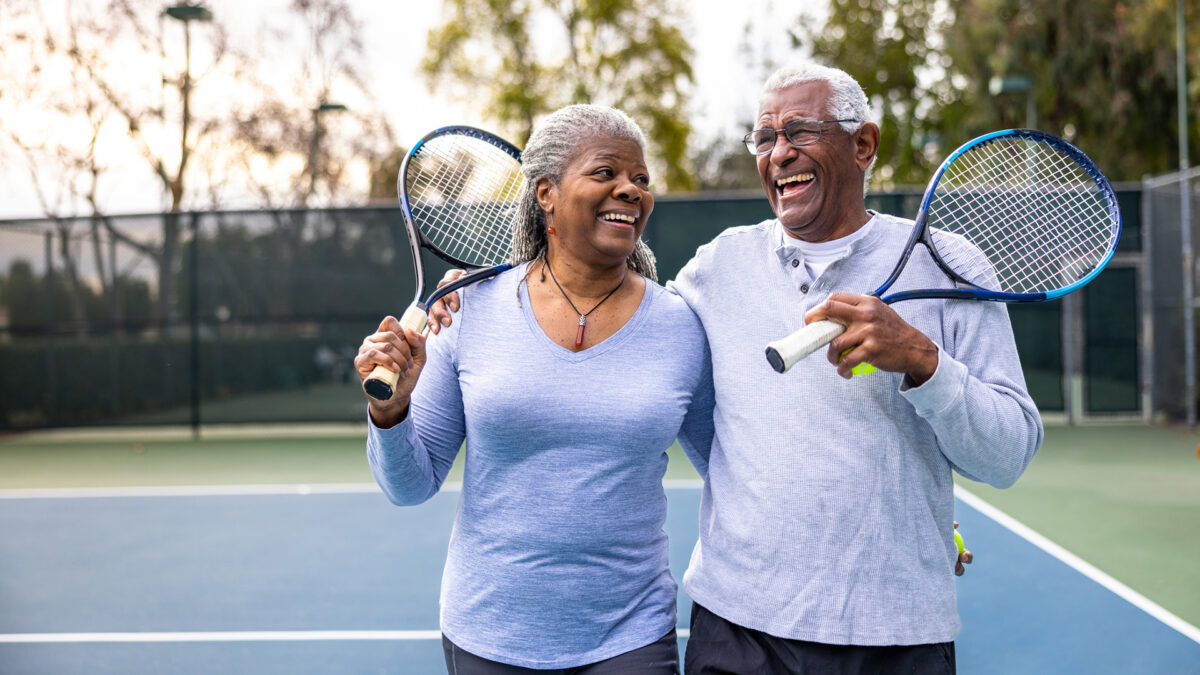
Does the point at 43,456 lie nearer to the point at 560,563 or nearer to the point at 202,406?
the point at 202,406

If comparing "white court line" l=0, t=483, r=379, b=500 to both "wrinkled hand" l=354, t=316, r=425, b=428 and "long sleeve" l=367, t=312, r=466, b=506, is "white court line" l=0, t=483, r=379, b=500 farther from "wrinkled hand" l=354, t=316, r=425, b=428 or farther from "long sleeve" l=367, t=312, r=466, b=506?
"wrinkled hand" l=354, t=316, r=425, b=428

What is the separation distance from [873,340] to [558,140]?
0.81 metres

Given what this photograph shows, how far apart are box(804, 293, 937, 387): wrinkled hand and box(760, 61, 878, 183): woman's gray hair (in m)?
0.45

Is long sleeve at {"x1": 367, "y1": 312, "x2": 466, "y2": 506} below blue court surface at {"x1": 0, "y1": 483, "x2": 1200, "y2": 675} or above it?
above

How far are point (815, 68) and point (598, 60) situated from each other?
23.5 metres

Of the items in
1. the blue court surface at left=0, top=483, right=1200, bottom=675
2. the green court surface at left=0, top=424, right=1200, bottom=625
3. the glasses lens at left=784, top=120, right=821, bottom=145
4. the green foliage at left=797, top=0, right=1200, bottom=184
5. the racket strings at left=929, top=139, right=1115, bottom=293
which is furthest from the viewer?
the green foliage at left=797, top=0, right=1200, bottom=184

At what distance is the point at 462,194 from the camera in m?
2.97

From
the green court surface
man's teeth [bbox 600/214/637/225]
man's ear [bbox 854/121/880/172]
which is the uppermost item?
man's ear [bbox 854/121/880/172]

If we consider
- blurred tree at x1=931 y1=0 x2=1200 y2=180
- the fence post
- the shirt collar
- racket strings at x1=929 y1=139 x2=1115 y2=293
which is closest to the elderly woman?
the shirt collar

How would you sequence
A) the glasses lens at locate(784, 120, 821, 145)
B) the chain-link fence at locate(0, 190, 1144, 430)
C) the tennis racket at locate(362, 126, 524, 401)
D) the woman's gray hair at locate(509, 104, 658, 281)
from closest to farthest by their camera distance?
the glasses lens at locate(784, 120, 821, 145)
the woman's gray hair at locate(509, 104, 658, 281)
the tennis racket at locate(362, 126, 524, 401)
the chain-link fence at locate(0, 190, 1144, 430)

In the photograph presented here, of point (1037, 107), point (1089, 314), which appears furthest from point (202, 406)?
point (1037, 107)

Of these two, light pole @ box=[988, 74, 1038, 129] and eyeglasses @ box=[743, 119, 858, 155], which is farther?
light pole @ box=[988, 74, 1038, 129]

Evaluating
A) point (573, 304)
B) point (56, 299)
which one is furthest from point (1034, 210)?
point (56, 299)

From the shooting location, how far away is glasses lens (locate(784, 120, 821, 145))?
1950mm
